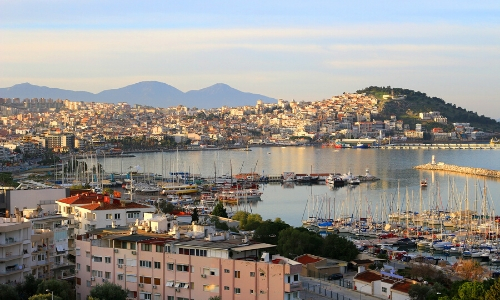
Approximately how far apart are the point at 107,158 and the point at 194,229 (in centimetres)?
4306

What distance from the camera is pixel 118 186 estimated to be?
30.6 meters

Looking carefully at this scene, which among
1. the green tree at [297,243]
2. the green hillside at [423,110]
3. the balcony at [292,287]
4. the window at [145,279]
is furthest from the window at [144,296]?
the green hillside at [423,110]

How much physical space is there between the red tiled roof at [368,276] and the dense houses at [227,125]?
1743 inches

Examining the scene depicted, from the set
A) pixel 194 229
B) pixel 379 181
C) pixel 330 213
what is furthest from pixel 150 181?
pixel 194 229

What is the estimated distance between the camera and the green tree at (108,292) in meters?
6.73

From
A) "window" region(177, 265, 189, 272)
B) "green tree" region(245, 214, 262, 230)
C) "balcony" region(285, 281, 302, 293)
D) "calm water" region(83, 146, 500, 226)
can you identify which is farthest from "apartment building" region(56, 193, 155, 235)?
"calm water" region(83, 146, 500, 226)

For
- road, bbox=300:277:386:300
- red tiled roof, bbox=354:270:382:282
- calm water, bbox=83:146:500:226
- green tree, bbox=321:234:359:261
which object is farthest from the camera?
calm water, bbox=83:146:500:226

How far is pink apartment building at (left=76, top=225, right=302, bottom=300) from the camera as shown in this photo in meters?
6.52

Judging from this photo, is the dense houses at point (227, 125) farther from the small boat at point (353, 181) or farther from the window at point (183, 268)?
the window at point (183, 268)

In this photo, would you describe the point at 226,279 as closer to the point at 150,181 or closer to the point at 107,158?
the point at 150,181

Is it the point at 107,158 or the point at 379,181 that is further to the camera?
the point at 107,158

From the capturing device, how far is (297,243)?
429 inches

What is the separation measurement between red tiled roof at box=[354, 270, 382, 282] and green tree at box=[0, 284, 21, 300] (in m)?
3.99

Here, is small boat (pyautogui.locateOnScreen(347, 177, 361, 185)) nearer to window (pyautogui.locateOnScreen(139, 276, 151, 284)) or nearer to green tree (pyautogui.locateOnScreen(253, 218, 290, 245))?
green tree (pyautogui.locateOnScreen(253, 218, 290, 245))
